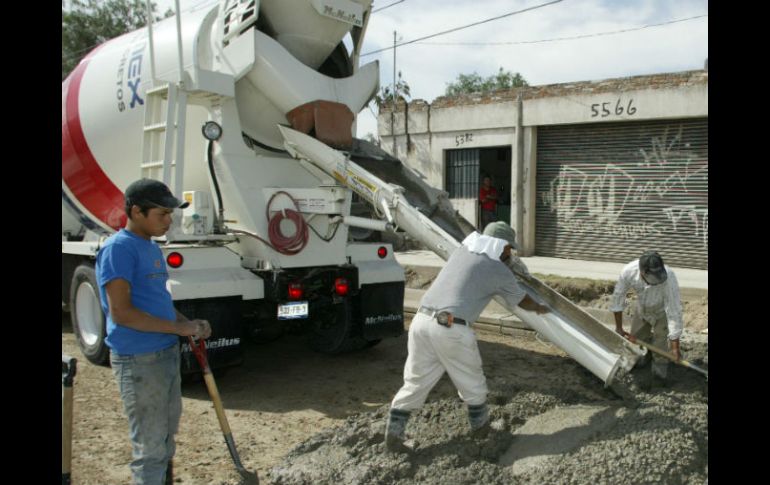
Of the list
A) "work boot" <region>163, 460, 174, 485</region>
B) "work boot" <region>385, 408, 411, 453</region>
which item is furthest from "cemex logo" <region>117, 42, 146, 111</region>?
"work boot" <region>385, 408, 411, 453</region>

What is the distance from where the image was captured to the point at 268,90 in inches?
226

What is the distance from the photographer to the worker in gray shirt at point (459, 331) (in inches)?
153

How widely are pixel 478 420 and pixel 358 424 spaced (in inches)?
34.9

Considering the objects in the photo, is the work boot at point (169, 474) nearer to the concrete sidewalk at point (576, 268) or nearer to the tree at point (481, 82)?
the concrete sidewalk at point (576, 268)

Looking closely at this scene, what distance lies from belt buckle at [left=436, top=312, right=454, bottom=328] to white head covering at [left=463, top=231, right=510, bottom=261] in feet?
1.42

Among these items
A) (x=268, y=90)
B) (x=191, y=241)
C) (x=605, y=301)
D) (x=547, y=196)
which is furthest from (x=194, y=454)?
(x=547, y=196)

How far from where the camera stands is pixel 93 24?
90.7 feet

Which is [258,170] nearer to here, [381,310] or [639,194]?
[381,310]

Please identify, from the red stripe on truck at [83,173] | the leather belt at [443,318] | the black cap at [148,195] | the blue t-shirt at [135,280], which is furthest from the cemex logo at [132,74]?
the leather belt at [443,318]

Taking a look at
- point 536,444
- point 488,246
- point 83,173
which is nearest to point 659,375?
point 536,444

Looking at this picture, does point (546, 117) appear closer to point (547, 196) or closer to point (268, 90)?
point (547, 196)

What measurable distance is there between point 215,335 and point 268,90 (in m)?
2.19

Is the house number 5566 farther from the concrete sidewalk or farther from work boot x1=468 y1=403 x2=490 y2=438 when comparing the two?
work boot x1=468 y1=403 x2=490 y2=438
